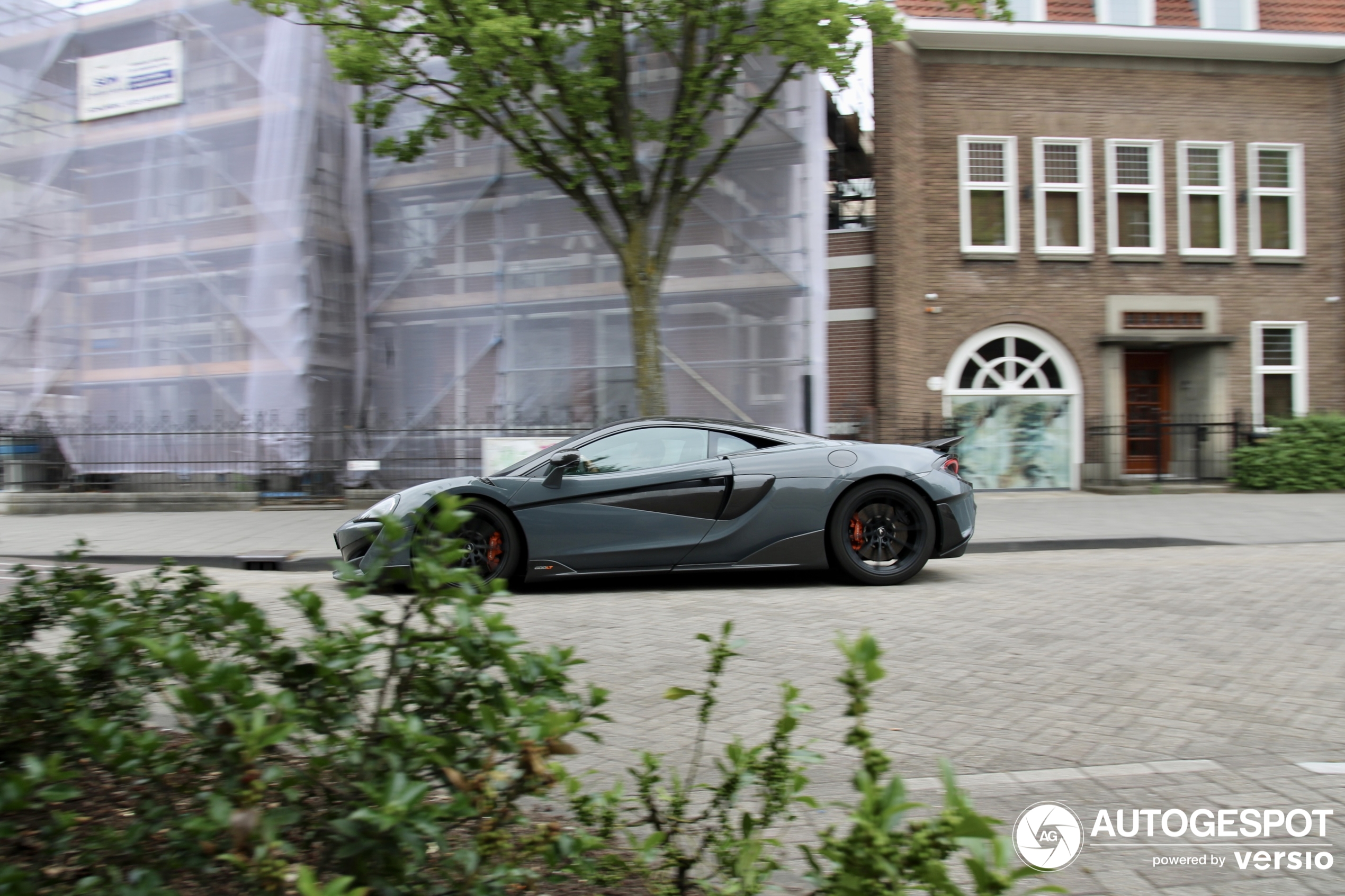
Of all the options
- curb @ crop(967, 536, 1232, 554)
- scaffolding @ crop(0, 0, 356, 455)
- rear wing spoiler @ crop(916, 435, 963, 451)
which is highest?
scaffolding @ crop(0, 0, 356, 455)

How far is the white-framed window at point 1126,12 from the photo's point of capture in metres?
17.5

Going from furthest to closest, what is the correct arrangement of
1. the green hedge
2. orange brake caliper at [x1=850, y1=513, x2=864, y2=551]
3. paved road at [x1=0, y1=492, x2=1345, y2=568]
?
1. the green hedge
2. paved road at [x1=0, y1=492, x2=1345, y2=568]
3. orange brake caliper at [x1=850, y1=513, x2=864, y2=551]

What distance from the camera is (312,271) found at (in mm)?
15328

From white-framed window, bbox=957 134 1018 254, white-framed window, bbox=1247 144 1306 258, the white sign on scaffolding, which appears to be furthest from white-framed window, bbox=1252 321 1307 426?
the white sign on scaffolding

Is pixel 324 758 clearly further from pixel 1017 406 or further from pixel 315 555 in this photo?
pixel 1017 406

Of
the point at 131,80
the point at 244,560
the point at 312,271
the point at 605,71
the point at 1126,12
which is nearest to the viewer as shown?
the point at 244,560

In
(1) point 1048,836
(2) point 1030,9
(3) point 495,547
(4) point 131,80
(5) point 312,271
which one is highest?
(2) point 1030,9

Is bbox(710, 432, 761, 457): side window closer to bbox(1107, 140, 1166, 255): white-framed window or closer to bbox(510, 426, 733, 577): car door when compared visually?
bbox(510, 426, 733, 577): car door

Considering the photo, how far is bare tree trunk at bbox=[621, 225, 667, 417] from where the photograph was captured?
12438 mm

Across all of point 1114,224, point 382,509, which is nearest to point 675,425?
point 382,509

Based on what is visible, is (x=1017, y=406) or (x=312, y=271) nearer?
(x=312, y=271)

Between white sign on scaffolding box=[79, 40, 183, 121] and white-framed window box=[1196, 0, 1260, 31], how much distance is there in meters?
18.3

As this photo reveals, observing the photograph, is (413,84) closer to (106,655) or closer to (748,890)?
(106,655)

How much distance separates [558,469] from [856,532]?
7.51ft
